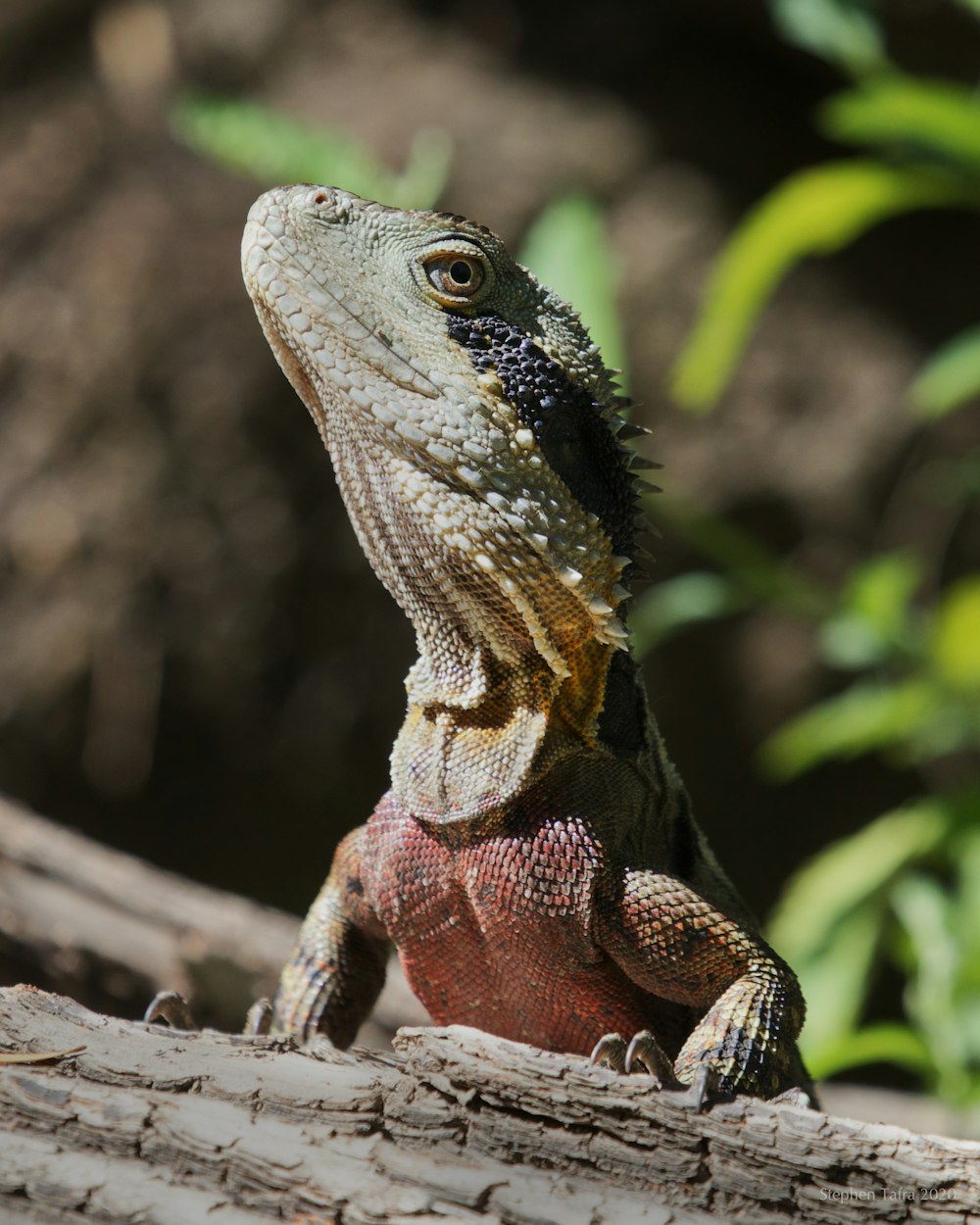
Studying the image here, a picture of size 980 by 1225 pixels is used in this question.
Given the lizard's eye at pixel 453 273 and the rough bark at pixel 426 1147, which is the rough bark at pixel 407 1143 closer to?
the rough bark at pixel 426 1147

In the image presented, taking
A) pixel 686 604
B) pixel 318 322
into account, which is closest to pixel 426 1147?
pixel 318 322

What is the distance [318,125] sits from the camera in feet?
35.0

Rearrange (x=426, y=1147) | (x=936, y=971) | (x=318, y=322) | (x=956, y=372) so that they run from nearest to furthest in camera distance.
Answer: (x=426, y=1147)
(x=318, y=322)
(x=936, y=971)
(x=956, y=372)

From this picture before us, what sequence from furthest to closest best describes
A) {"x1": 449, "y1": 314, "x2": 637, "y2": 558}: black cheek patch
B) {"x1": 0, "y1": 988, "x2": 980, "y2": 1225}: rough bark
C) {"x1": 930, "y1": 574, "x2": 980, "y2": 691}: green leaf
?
1. {"x1": 930, "y1": 574, "x2": 980, "y2": 691}: green leaf
2. {"x1": 449, "y1": 314, "x2": 637, "y2": 558}: black cheek patch
3. {"x1": 0, "y1": 988, "x2": 980, "y2": 1225}: rough bark

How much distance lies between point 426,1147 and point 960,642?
4.80m

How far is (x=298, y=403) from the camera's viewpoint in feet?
35.2

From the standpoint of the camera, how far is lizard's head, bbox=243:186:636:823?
3.89 metres

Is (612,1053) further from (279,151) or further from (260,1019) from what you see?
(279,151)

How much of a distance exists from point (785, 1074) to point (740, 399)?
8.48 m

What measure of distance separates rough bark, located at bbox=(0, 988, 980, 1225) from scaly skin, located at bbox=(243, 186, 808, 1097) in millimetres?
510

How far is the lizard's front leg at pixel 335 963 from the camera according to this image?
4387 millimetres

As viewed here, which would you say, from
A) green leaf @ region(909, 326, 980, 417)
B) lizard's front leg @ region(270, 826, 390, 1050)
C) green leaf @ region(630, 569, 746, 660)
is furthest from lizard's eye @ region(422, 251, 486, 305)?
green leaf @ region(909, 326, 980, 417)

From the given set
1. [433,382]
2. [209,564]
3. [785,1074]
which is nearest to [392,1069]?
[785,1074]

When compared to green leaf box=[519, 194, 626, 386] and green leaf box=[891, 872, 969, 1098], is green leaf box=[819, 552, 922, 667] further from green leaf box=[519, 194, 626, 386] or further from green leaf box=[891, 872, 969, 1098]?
green leaf box=[519, 194, 626, 386]
